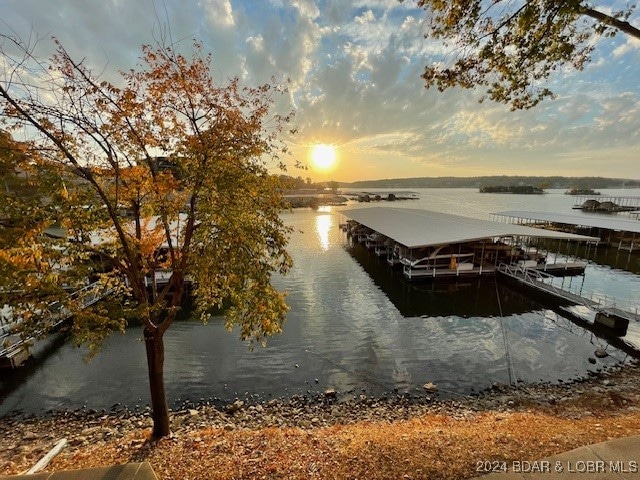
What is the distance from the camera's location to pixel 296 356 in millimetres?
14930

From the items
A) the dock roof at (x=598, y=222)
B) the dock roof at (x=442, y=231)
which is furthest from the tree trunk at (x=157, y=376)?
the dock roof at (x=598, y=222)

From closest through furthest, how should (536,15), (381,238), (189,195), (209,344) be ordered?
(536,15) < (189,195) < (209,344) < (381,238)

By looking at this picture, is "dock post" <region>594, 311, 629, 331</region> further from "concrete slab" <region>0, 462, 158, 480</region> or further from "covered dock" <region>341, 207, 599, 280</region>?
"concrete slab" <region>0, 462, 158, 480</region>

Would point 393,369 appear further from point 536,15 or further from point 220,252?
point 536,15

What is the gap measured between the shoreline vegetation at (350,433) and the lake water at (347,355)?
2.72 feet

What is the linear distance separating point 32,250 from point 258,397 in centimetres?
971

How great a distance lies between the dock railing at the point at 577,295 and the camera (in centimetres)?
1770

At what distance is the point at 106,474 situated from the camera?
15.9 feet

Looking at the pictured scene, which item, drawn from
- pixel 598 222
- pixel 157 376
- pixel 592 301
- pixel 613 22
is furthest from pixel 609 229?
pixel 157 376

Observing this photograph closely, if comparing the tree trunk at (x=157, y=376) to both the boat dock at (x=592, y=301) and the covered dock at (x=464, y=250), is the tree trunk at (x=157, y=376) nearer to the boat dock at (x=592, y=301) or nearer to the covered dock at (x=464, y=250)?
the covered dock at (x=464, y=250)

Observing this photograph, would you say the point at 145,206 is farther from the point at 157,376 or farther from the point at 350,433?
the point at 350,433

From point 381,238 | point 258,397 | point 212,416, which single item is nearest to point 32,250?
point 212,416

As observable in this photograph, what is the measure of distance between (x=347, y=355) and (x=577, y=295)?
1627 cm

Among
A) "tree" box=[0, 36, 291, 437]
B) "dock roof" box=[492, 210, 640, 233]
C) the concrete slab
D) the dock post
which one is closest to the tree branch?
"tree" box=[0, 36, 291, 437]
